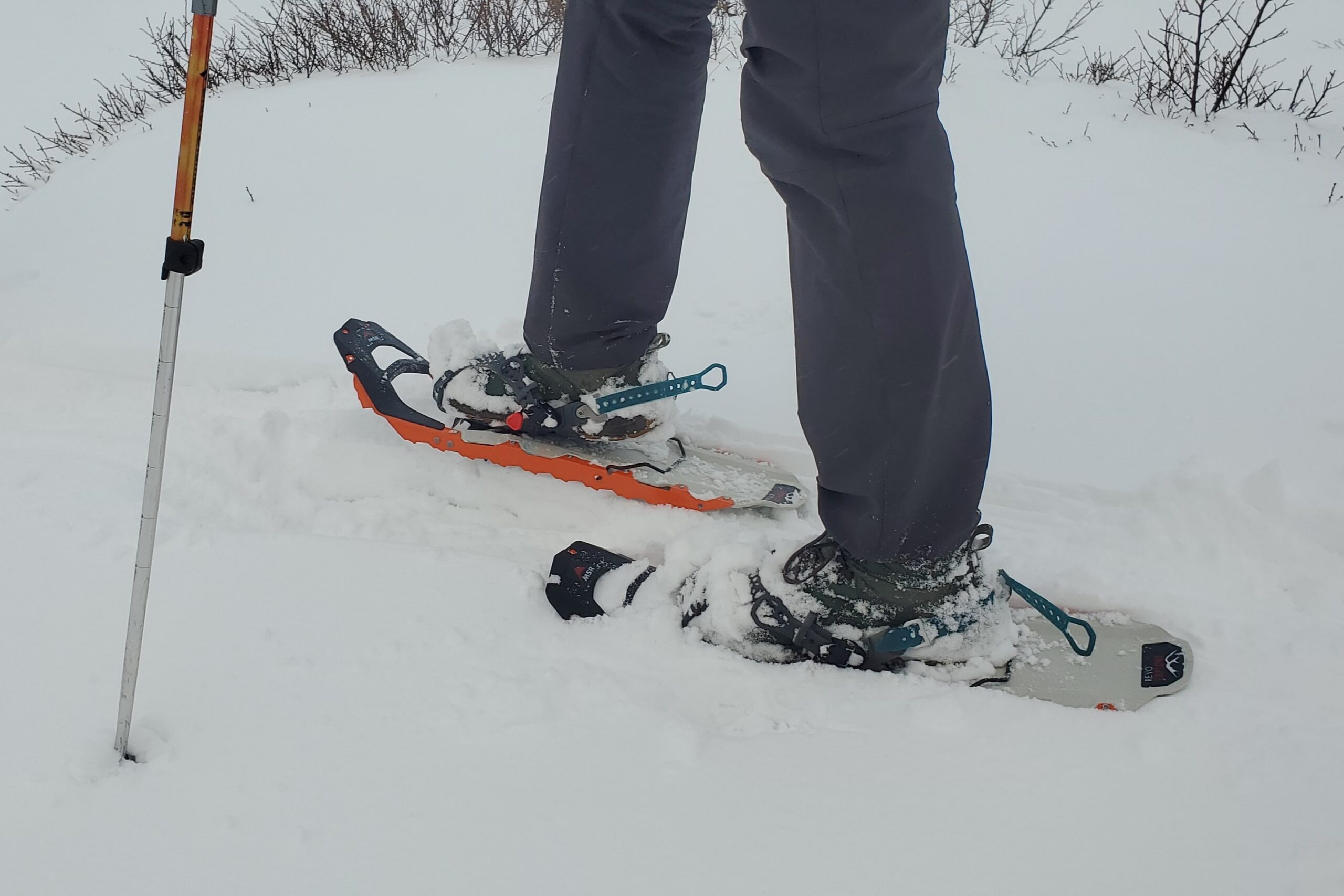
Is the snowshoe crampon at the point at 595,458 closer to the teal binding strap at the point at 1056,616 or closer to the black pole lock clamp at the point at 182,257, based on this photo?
the teal binding strap at the point at 1056,616

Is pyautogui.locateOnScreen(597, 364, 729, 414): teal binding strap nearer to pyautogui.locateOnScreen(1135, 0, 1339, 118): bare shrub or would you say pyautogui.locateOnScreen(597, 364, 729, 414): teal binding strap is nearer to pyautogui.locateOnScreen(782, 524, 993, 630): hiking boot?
pyautogui.locateOnScreen(782, 524, 993, 630): hiking boot

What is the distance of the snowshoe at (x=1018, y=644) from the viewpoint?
1.28 metres

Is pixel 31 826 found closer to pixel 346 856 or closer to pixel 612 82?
pixel 346 856

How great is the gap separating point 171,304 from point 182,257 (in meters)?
0.06

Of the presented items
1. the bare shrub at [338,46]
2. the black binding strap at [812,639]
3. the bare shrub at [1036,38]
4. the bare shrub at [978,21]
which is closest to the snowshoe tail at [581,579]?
the black binding strap at [812,639]

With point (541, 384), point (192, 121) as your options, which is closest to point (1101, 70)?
point (541, 384)

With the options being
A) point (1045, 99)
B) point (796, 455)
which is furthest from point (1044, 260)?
point (1045, 99)

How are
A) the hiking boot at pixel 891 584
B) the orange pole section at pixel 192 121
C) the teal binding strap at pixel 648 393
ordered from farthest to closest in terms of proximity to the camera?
the teal binding strap at pixel 648 393 < the hiking boot at pixel 891 584 < the orange pole section at pixel 192 121

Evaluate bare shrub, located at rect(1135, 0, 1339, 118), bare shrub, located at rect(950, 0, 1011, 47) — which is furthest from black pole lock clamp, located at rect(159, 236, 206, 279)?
bare shrub, located at rect(950, 0, 1011, 47)

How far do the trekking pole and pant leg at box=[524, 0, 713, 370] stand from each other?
2.20ft

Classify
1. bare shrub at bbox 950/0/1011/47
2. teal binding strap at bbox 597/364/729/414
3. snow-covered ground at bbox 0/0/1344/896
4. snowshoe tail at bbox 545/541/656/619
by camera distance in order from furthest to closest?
bare shrub at bbox 950/0/1011/47
teal binding strap at bbox 597/364/729/414
snowshoe tail at bbox 545/541/656/619
snow-covered ground at bbox 0/0/1344/896

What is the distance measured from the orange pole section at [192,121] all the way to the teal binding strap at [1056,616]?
1158 mm

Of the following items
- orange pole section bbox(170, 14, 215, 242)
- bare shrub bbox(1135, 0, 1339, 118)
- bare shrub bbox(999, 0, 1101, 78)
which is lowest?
orange pole section bbox(170, 14, 215, 242)

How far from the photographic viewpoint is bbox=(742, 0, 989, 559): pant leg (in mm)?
1031
